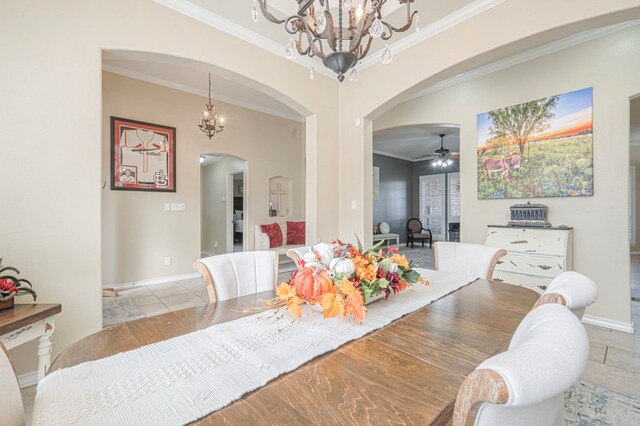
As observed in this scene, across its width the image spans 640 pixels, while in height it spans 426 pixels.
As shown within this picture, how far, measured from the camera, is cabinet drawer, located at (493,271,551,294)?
2752 mm

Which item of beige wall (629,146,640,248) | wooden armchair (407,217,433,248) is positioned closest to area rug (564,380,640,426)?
wooden armchair (407,217,433,248)

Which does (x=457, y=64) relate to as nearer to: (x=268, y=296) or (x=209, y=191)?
(x=268, y=296)

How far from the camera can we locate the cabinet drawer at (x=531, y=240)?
9.11ft

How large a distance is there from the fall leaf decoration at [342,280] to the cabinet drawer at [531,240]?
233 cm

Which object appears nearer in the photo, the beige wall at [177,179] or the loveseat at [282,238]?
the beige wall at [177,179]

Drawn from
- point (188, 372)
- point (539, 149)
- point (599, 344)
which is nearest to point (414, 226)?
point (539, 149)

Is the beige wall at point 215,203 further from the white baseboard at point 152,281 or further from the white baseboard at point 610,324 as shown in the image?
the white baseboard at point 610,324

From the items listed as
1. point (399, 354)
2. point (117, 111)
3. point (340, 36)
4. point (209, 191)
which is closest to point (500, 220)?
point (340, 36)

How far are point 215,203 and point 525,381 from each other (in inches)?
279

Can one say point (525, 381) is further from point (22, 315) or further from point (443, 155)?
point (443, 155)

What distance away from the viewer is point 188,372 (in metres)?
0.74

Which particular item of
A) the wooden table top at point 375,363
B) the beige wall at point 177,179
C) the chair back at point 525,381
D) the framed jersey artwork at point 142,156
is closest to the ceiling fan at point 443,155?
the beige wall at point 177,179

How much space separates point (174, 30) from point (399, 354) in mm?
2883

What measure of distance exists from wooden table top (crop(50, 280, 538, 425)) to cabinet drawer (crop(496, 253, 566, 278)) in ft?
6.36
